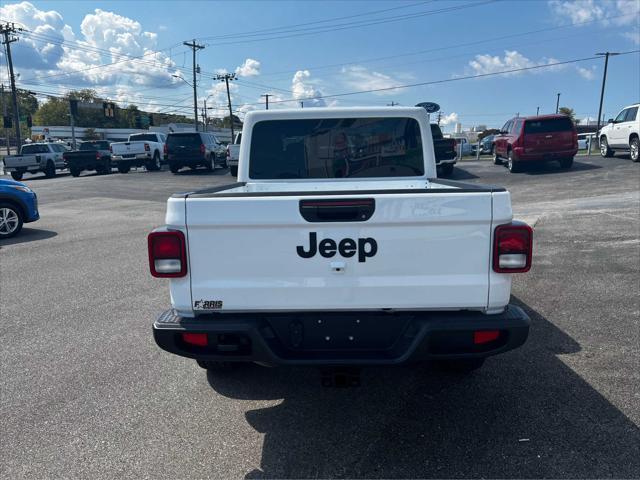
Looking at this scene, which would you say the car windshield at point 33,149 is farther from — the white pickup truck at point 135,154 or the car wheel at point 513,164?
the car wheel at point 513,164

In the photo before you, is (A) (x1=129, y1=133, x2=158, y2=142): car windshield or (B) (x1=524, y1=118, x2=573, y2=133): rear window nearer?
(B) (x1=524, y1=118, x2=573, y2=133): rear window

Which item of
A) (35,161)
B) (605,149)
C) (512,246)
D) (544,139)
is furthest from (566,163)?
(35,161)

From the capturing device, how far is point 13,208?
10188mm

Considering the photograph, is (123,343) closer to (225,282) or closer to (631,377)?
(225,282)

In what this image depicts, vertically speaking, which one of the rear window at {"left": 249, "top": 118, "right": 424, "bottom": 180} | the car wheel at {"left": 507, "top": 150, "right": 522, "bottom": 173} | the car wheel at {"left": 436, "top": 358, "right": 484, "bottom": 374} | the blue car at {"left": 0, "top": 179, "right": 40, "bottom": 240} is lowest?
the car wheel at {"left": 436, "top": 358, "right": 484, "bottom": 374}

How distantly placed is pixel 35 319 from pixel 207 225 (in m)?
3.74

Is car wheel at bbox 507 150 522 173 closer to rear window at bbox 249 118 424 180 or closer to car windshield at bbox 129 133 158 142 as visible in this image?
rear window at bbox 249 118 424 180

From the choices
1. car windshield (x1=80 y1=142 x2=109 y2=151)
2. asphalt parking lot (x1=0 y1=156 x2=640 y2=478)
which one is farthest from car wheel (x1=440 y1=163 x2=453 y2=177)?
car windshield (x1=80 y1=142 x2=109 y2=151)

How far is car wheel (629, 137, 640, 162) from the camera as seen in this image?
18459 millimetres

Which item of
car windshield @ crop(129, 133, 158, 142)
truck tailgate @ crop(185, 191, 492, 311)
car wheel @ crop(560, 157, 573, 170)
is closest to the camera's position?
truck tailgate @ crop(185, 191, 492, 311)

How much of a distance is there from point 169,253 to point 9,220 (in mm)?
9079

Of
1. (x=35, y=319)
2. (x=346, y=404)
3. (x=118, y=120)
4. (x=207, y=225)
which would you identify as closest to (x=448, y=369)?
(x=346, y=404)

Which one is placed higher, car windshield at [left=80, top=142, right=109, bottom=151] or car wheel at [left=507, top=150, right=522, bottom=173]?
car windshield at [left=80, top=142, right=109, bottom=151]

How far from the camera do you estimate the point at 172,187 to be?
822 inches
